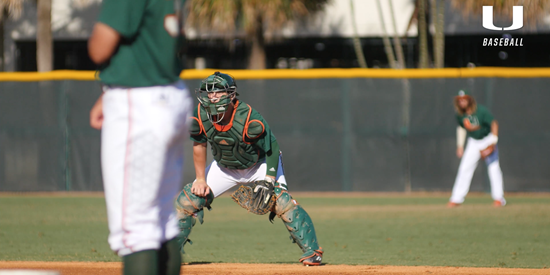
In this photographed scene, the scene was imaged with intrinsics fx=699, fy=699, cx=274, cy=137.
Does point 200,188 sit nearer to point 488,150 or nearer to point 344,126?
point 488,150

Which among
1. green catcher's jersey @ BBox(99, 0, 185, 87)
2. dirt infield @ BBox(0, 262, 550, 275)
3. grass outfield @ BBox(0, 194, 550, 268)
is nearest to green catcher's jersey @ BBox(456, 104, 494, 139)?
grass outfield @ BBox(0, 194, 550, 268)

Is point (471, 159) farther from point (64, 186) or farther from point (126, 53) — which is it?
point (126, 53)

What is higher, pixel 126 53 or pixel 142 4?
pixel 142 4

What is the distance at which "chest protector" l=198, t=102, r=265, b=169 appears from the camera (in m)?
5.82

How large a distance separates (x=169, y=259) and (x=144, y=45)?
35.4 inches

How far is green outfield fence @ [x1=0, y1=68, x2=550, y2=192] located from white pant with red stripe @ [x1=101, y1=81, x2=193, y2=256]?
36.4 ft

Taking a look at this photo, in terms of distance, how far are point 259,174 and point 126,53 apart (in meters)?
3.58

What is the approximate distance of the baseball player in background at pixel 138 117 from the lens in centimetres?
270

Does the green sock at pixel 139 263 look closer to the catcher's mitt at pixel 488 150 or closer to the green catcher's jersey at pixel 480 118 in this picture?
the green catcher's jersey at pixel 480 118

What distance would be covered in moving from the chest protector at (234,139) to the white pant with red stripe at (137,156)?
9.91 ft

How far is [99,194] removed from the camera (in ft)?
46.3

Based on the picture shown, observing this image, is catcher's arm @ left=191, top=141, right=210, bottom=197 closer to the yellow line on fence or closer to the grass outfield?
the grass outfield

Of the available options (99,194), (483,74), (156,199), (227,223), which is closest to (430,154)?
(483,74)

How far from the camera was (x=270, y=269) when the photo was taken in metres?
5.75
